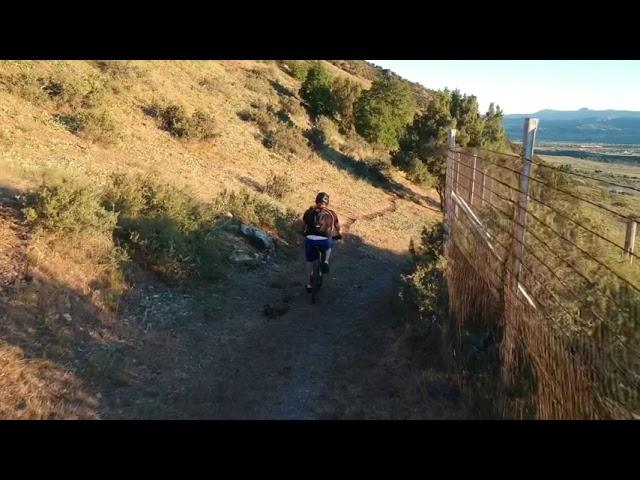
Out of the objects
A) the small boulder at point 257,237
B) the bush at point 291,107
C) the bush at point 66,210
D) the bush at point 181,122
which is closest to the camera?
the bush at point 66,210

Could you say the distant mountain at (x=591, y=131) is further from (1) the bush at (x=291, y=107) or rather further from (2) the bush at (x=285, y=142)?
(1) the bush at (x=291, y=107)

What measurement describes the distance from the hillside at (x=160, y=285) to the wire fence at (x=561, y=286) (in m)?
1.30

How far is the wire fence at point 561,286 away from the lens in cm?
329

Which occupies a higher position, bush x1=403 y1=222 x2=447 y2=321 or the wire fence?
the wire fence


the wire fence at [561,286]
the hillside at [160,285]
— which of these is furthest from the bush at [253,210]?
the wire fence at [561,286]

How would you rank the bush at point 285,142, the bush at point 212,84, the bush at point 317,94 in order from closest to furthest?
1. the bush at point 285,142
2. the bush at point 212,84
3. the bush at point 317,94

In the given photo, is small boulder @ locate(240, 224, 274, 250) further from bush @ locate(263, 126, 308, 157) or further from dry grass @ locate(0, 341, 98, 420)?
bush @ locate(263, 126, 308, 157)

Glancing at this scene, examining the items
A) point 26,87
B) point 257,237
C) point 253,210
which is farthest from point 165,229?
point 26,87

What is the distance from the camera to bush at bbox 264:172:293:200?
17050mm

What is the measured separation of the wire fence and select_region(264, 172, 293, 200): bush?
10.9 metres

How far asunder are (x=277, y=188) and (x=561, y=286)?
13.5 m

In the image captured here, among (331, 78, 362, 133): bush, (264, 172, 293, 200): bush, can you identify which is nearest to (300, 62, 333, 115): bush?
(331, 78, 362, 133): bush

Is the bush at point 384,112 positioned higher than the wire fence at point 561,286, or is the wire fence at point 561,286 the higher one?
the bush at point 384,112

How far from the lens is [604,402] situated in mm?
3178
